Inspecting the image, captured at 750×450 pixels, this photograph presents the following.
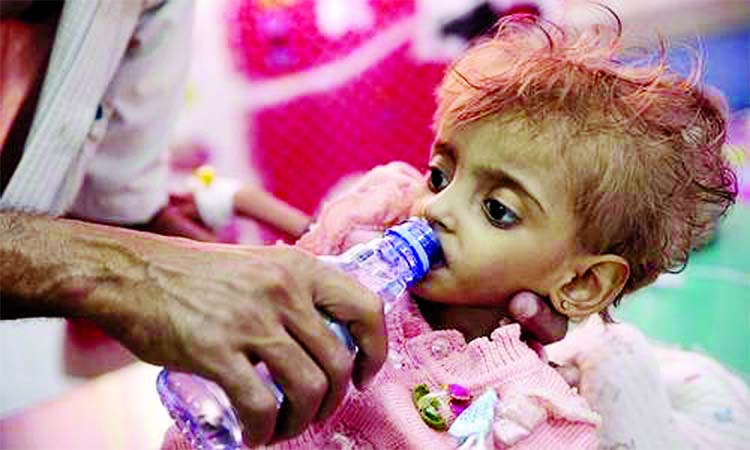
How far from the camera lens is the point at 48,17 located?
133cm

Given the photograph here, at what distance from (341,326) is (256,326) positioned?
7 cm

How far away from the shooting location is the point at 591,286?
946 mm

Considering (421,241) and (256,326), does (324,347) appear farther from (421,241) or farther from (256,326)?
(421,241)

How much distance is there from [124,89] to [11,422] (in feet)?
1.61

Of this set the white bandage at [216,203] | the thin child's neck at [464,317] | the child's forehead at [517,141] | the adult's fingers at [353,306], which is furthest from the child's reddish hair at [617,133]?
the white bandage at [216,203]

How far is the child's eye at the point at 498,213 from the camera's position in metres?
0.90

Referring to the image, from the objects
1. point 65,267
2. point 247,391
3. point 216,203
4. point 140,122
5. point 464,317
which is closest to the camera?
point 247,391

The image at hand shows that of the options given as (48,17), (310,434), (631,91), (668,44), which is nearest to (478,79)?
(631,91)

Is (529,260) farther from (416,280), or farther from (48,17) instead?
(48,17)

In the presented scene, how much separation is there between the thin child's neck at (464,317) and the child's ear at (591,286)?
0.06 metres

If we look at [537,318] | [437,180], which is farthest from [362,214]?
[537,318]

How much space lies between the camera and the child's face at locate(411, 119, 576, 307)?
89 centimetres

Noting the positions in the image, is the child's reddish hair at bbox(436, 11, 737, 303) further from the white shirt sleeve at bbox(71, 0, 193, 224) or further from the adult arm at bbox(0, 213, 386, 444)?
the white shirt sleeve at bbox(71, 0, 193, 224)

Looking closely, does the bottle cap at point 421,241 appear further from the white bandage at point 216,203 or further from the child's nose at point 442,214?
the white bandage at point 216,203
